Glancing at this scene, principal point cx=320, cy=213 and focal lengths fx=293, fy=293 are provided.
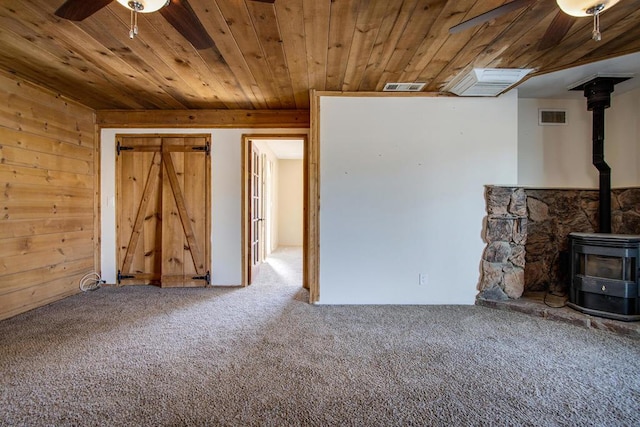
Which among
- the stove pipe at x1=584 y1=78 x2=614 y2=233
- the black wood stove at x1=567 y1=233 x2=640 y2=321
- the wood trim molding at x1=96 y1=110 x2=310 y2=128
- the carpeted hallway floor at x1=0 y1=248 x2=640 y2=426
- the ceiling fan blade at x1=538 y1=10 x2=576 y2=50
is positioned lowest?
the carpeted hallway floor at x1=0 y1=248 x2=640 y2=426

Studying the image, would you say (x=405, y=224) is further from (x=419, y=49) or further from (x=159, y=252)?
(x=159, y=252)

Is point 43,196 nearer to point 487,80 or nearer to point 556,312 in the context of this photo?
point 487,80

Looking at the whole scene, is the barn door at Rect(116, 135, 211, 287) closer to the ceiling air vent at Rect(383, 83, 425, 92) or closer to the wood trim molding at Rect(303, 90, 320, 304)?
the wood trim molding at Rect(303, 90, 320, 304)

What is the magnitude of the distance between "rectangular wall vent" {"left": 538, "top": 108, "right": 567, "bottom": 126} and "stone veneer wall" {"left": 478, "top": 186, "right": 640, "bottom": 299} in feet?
2.51

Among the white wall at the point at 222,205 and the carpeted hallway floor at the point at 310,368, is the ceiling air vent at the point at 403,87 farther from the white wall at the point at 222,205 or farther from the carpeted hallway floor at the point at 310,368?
the carpeted hallway floor at the point at 310,368

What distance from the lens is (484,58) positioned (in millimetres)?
2492

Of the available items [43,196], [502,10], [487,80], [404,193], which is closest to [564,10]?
[502,10]

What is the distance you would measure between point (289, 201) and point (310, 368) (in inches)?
250

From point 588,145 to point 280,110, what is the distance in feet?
11.9

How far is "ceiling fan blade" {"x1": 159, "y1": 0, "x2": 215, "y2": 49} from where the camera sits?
156cm

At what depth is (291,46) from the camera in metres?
2.28

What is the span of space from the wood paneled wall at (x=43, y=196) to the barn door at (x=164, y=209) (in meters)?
0.37

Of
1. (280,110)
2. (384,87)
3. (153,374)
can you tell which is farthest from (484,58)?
(153,374)

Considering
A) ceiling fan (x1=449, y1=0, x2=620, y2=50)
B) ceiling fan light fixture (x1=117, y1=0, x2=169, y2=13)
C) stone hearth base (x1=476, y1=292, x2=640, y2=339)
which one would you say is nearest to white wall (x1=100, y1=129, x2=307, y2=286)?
ceiling fan light fixture (x1=117, y1=0, x2=169, y2=13)
